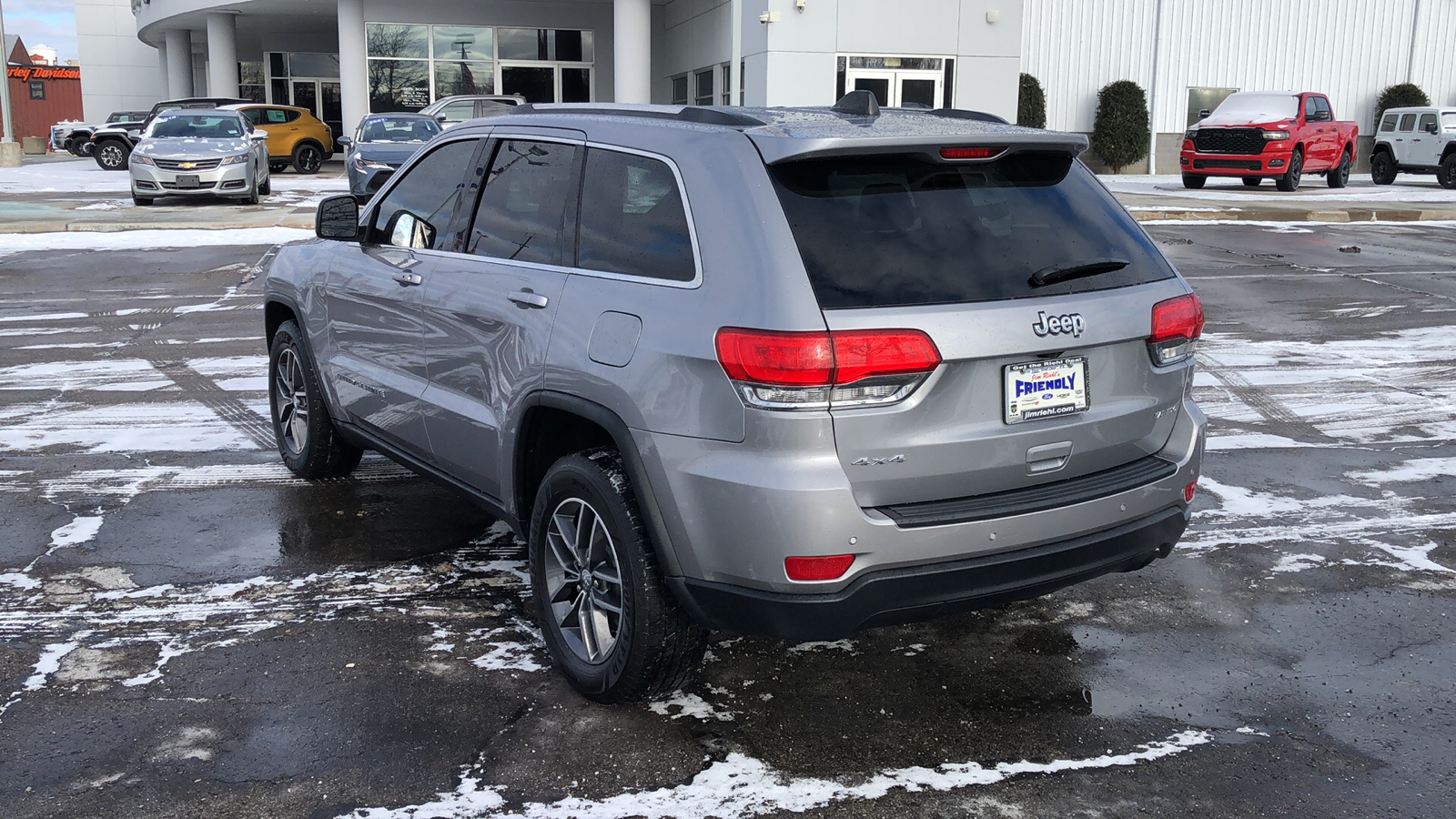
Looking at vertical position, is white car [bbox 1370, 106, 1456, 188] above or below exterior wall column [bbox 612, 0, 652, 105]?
below

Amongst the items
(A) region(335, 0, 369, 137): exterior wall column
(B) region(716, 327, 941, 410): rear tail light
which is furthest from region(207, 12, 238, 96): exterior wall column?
(B) region(716, 327, 941, 410): rear tail light

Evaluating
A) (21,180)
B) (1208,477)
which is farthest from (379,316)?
(21,180)

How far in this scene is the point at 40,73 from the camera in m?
73.4

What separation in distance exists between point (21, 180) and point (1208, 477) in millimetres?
31492

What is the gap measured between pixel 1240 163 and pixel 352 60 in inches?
881

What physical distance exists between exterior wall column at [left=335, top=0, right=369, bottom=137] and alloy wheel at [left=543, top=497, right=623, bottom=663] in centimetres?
3166

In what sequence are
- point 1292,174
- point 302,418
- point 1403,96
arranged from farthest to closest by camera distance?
point 1403,96 → point 1292,174 → point 302,418

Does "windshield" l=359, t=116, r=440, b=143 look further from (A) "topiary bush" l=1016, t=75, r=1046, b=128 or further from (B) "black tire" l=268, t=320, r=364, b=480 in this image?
(A) "topiary bush" l=1016, t=75, r=1046, b=128

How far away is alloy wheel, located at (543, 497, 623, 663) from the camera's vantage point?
12.5 ft

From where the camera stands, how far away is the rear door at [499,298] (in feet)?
13.1

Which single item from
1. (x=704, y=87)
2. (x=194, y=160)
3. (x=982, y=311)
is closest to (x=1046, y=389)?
(x=982, y=311)

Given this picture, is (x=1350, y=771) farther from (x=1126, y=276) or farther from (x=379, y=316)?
(x=379, y=316)

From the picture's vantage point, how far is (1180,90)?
122 feet

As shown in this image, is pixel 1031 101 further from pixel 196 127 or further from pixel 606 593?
pixel 606 593
